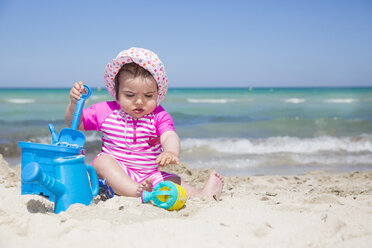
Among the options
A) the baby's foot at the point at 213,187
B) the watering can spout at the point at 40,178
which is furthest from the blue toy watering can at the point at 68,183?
the baby's foot at the point at 213,187

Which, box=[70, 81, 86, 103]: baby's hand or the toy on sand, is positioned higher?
box=[70, 81, 86, 103]: baby's hand

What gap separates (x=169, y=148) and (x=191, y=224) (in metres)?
0.73

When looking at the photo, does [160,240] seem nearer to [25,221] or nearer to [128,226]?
[128,226]

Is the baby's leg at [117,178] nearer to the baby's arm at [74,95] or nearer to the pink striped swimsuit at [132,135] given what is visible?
the pink striped swimsuit at [132,135]

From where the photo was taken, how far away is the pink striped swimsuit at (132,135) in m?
2.52

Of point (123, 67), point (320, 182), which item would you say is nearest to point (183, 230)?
point (123, 67)

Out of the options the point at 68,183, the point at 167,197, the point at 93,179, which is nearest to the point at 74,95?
the point at 93,179

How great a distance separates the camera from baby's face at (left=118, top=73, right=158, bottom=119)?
7.87ft

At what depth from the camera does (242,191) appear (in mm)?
2910

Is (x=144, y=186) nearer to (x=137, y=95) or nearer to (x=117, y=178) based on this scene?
(x=117, y=178)

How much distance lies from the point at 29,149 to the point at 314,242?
1.56 meters

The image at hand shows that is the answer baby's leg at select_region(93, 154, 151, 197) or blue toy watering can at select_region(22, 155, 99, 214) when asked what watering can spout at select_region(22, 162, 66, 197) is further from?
baby's leg at select_region(93, 154, 151, 197)

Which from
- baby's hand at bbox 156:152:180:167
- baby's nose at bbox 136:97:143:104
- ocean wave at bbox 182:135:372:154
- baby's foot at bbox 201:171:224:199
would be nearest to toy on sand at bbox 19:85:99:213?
baby's hand at bbox 156:152:180:167

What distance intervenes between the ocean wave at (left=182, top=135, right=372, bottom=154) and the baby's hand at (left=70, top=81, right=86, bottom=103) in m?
3.20
